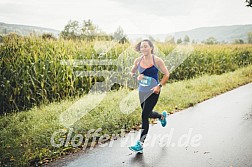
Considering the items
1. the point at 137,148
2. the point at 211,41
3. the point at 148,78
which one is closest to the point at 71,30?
the point at 148,78

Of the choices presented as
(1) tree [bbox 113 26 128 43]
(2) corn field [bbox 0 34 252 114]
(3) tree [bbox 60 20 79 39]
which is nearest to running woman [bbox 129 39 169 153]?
(2) corn field [bbox 0 34 252 114]

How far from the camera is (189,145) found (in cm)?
457

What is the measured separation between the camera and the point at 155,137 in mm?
5004

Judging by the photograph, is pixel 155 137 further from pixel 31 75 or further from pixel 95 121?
pixel 31 75

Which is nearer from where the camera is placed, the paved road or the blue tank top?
the paved road

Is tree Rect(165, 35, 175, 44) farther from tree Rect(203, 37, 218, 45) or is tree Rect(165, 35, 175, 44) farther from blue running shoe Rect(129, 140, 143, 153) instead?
blue running shoe Rect(129, 140, 143, 153)

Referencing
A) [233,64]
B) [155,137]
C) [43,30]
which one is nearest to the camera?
[155,137]

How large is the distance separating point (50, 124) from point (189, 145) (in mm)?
2645

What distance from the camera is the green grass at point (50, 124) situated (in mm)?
4151

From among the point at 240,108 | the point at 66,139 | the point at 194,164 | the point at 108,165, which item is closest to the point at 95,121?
the point at 66,139

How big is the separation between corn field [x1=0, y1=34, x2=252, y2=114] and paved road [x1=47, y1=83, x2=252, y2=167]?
3074 millimetres

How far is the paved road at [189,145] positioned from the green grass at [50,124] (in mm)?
370

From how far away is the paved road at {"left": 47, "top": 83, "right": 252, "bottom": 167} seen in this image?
392 cm

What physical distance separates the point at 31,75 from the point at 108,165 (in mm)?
4163
